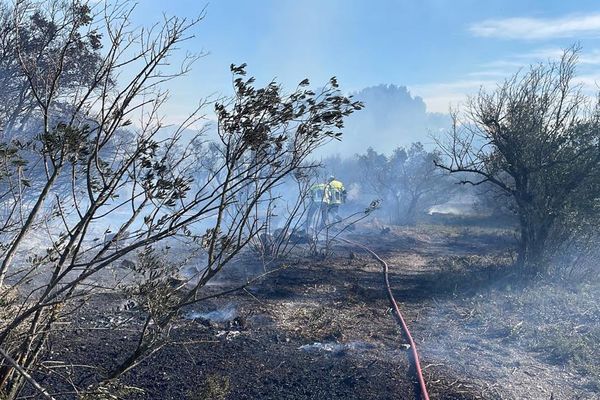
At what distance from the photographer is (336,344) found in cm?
647

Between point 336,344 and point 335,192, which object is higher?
point 335,192

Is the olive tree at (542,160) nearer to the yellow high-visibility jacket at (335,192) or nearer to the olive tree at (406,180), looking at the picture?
the yellow high-visibility jacket at (335,192)

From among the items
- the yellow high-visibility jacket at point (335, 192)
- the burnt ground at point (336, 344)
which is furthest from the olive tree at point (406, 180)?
the burnt ground at point (336, 344)

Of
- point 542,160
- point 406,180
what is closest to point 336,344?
point 542,160

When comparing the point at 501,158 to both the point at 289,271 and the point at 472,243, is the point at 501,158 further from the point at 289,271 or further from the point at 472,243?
the point at 472,243

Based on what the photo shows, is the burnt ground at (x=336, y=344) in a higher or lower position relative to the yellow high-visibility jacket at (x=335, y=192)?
lower

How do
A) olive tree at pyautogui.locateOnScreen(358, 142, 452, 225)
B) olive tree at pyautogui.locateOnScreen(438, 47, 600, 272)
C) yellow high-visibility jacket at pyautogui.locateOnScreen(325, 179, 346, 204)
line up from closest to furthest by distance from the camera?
olive tree at pyautogui.locateOnScreen(438, 47, 600, 272) → yellow high-visibility jacket at pyautogui.locateOnScreen(325, 179, 346, 204) → olive tree at pyautogui.locateOnScreen(358, 142, 452, 225)

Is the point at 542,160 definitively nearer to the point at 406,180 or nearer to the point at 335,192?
the point at 335,192

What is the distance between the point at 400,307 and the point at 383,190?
26.0 metres

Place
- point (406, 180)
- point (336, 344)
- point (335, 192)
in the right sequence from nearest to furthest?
1. point (336, 344)
2. point (335, 192)
3. point (406, 180)

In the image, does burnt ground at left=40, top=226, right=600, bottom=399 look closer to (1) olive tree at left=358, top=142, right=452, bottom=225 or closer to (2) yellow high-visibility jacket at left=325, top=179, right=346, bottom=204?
(2) yellow high-visibility jacket at left=325, top=179, right=346, bottom=204

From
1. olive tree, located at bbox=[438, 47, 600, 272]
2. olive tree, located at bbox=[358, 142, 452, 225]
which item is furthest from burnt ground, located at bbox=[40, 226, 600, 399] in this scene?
olive tree, located at bbox=[358, 142, 452, 225]

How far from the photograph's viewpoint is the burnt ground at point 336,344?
512 cm

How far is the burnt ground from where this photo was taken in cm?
512
